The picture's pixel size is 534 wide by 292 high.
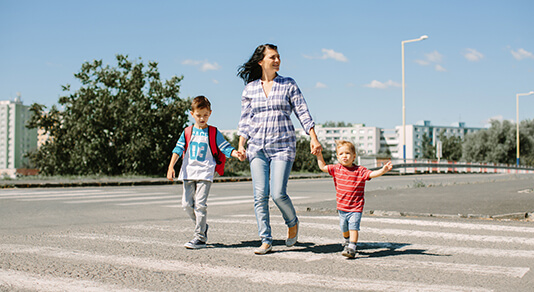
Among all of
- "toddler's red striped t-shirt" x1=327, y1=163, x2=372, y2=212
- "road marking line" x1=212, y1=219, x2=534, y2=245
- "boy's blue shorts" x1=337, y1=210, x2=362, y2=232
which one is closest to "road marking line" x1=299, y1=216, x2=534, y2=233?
"road marking line" x1=212, y1=219, x2=534, y2=245

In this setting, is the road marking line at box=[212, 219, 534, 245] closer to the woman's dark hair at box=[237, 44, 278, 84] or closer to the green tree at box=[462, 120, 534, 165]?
the woman's dark hair at box=[237, 44, 278, 84]

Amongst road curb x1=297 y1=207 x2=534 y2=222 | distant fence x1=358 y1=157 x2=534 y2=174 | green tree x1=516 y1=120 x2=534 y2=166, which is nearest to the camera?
road curb x1=297 y1=207 x2=534 y2=222

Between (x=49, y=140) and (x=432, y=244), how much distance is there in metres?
26.7

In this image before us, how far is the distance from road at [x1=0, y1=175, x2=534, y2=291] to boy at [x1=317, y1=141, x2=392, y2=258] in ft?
0.86

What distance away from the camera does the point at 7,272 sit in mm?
4219

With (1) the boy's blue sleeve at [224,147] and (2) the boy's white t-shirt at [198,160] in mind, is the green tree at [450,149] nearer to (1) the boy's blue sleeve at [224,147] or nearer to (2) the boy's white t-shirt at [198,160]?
(1) the boy's blue sleeve at [224,147]

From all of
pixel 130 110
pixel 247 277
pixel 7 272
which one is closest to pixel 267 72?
pixel 247 277

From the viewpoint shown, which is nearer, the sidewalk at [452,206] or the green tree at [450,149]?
the sidewalk at [452,206]

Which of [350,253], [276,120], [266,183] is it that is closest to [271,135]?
[276,120]

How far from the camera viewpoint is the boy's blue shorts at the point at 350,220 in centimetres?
482

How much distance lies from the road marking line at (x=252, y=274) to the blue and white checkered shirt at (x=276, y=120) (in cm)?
122

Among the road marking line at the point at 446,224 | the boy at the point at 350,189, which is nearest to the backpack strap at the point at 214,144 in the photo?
the boy at the point at 350,189

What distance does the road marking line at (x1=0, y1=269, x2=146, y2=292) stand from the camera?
→ 3693 millimetres

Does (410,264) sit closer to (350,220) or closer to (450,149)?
(350,220)
